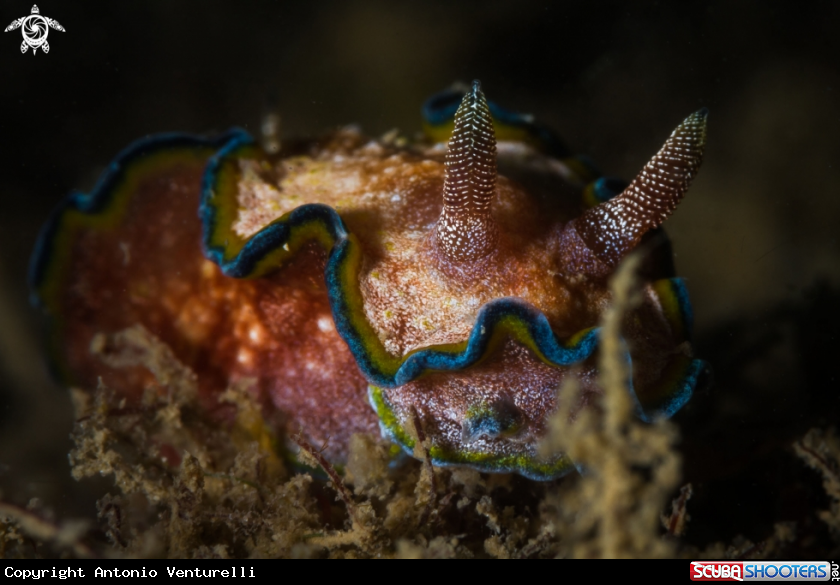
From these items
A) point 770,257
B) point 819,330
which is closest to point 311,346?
point 819,330

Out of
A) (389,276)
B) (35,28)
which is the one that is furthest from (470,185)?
(35,28)

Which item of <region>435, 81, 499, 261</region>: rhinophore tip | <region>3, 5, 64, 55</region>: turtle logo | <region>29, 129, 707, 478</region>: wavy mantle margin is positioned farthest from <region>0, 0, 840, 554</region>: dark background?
<region>435, 81, 499, 261</region>: rhinophore tip

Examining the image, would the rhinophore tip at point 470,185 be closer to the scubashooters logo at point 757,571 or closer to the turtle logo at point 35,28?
the scubashooters logo at point 757,571

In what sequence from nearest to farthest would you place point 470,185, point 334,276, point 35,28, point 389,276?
point 470,185
point 334,276
point 389,276
point 35,28

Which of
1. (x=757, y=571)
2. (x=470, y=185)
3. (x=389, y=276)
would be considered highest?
(x=470, y=185)

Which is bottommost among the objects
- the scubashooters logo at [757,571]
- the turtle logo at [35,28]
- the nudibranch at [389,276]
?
the scubashooters logo at [757,571]

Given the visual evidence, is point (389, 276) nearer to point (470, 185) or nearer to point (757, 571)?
point (470, 185)

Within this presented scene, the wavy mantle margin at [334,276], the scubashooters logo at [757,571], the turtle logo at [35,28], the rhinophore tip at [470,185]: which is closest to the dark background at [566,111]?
the turtle logo at [35,28]
